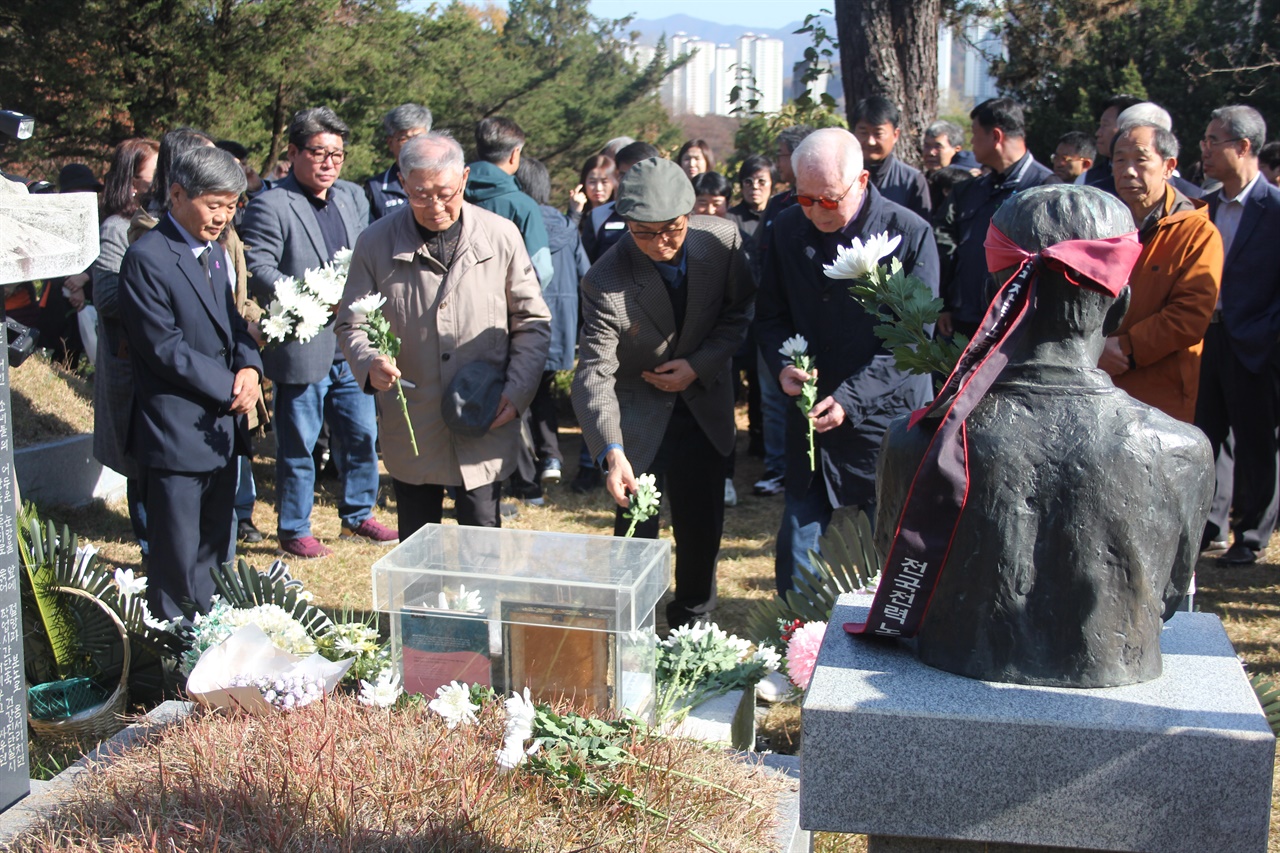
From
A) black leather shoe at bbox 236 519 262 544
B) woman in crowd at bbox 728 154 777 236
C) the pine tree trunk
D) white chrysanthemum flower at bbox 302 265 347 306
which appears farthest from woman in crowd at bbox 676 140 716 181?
black leather shoe at bbox 236 519 262 544

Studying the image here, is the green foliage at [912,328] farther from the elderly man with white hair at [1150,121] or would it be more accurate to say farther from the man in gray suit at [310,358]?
the man in gray suit at [310,358]

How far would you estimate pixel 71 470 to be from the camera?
6.89 m

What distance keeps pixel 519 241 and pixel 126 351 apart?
1.54m

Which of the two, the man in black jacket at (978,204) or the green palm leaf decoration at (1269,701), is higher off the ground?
the man in black jacket at (978,204)

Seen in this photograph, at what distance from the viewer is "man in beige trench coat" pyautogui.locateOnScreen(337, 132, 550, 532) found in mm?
4379

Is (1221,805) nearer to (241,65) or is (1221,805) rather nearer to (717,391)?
(717,391)

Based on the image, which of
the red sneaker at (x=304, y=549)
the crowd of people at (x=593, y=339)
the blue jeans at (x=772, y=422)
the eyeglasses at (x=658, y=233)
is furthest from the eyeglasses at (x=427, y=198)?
the blue jeans at (x=772, y=422)

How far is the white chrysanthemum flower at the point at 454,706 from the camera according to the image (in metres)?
3.15

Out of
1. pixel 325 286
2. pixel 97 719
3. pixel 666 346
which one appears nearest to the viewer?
pixel 97 719

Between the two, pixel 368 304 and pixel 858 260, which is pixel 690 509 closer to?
pixel 368 304

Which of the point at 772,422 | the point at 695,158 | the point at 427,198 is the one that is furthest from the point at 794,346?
the point at 695,158

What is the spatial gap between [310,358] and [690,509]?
2303 millimetres

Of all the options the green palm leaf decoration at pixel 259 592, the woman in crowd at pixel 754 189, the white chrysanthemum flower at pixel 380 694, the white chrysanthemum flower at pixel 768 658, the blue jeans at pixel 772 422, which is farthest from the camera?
the woman in crowd at pixel 754 189

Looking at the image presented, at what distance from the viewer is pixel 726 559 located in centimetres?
599
